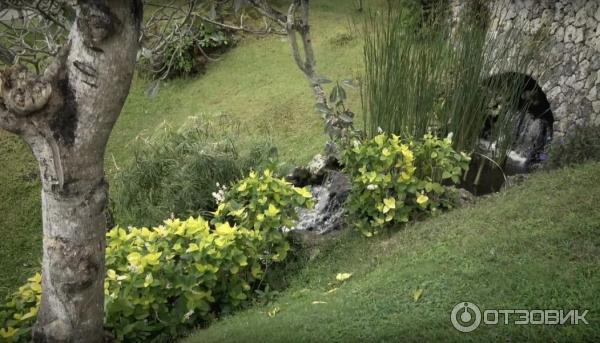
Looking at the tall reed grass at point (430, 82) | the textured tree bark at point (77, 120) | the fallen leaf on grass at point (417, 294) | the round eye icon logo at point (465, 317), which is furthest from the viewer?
the tall reed grass at point (430, 82)

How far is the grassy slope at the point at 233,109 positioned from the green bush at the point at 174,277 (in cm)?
207

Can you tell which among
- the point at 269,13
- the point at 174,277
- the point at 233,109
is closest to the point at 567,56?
the point at 269,13

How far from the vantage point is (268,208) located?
333cm

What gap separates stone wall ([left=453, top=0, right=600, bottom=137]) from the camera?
5.18 metres

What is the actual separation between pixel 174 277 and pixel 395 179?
1.41 metres

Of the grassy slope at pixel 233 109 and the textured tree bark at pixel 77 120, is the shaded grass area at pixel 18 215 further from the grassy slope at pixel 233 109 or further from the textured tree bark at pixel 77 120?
the textured tree bark at pixel 77 120

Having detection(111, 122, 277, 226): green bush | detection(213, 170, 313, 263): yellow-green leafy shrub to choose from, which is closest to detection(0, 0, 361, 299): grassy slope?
detection(111, 122, 277, 226): green bush

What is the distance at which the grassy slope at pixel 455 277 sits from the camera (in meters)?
2.28

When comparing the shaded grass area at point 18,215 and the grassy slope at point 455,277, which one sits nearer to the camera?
the grassy slope at point 455,277

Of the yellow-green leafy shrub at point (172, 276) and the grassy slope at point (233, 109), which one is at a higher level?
the yellow-green leafy shrub at point (172, 276)

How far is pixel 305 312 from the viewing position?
2674mm

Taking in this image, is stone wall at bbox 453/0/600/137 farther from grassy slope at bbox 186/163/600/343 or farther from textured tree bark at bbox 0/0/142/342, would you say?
textured tree bark at bbox 0/0/142/342

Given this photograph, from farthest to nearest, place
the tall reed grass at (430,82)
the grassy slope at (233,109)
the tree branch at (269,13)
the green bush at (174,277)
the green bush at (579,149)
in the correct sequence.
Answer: the grassy slope at (233,109), the green bush at (579,149), the tall reed grass at (430,82), the tree branch at (269,13), the green bush at (174,277)

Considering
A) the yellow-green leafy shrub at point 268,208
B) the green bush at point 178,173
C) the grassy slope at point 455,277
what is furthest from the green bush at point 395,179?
the green bush at point 178,173
